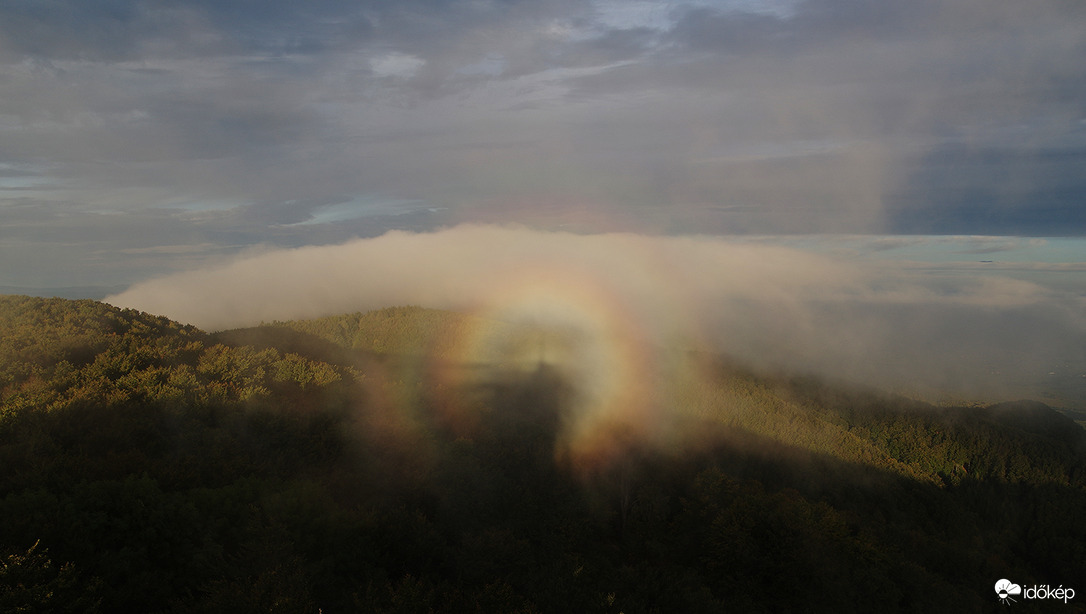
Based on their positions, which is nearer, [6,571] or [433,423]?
[6,571]

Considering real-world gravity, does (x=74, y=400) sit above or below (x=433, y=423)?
above

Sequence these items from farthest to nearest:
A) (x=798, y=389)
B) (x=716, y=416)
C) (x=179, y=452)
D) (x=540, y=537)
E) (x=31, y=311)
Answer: (x=798, y=389), (x=716, y=416), (x=31, y=311), (x=540, y=537), (x=179, y=452)

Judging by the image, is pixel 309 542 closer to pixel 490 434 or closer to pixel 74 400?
pixel 74 400

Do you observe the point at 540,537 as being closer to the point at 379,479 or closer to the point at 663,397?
the point at 379,479

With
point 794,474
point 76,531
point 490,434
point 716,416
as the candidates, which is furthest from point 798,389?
point 76,531

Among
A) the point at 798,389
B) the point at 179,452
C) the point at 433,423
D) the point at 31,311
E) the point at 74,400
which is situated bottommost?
the point at 798,389

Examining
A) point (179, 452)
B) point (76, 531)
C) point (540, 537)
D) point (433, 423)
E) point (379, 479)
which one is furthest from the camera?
point (433, 423)
